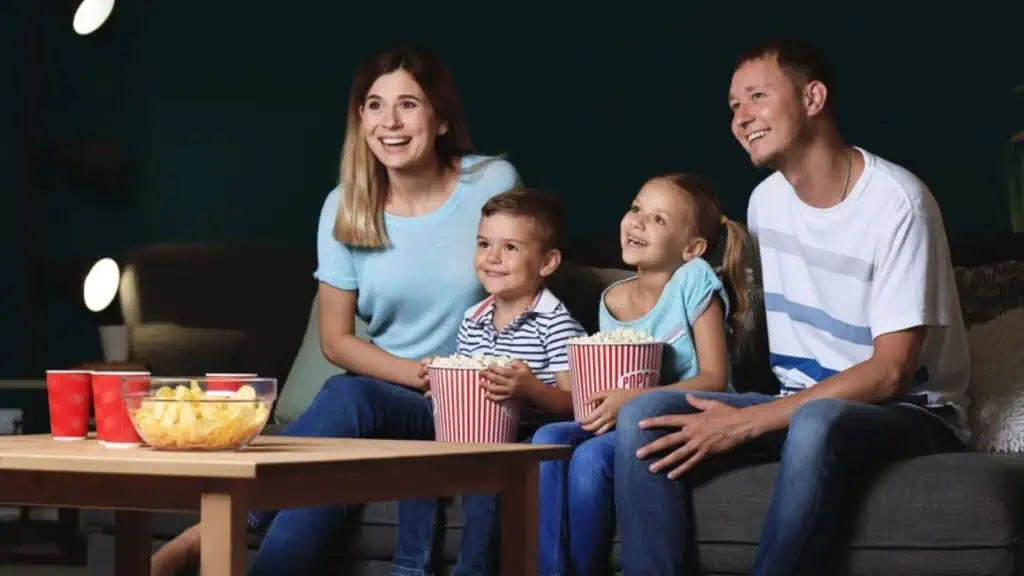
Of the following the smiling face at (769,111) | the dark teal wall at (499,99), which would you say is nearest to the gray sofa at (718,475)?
the dark teal wall at (499,99)

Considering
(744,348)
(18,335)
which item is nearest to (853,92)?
(744,348)

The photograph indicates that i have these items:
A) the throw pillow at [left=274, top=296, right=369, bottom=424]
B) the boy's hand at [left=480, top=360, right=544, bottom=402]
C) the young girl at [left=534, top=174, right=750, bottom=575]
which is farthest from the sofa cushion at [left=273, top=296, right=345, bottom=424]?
the boy's hand at [left=480, top=360, right=544, bottom=402]

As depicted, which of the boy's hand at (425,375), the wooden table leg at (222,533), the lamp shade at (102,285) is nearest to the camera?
the wooden table leg at (222,533)

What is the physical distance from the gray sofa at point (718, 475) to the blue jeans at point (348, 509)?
6 centimetres

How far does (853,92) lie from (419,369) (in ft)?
5.09

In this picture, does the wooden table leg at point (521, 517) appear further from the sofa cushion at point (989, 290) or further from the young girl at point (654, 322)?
the sofa cushion at point (989, 290)

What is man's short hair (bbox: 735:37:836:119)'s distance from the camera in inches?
111

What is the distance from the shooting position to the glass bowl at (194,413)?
76.7 inches

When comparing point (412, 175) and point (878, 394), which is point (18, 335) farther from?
point (878, 394)

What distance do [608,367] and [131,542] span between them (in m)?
0.86

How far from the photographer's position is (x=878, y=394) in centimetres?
260

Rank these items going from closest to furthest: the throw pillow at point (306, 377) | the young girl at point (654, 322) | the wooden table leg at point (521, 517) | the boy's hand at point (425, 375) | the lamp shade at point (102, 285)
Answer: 1. the wooden table leg at point (521, 517)
2. the young girl at point (654, 322)
3. the boy's hand at point (425, 375)
4. the throw pillow at point (306, 377)
5. the lamp shade at point (102, 285)

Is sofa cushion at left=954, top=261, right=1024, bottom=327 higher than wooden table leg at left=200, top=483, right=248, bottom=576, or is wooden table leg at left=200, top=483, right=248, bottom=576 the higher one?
sofa cushion at left=954, top=261, right=1024, bottom=327

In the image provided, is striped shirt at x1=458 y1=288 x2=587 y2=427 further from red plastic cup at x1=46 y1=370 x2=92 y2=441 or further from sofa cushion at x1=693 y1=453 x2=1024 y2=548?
red plastic cup at x1=46 y1=370 x2=92 y2=441
